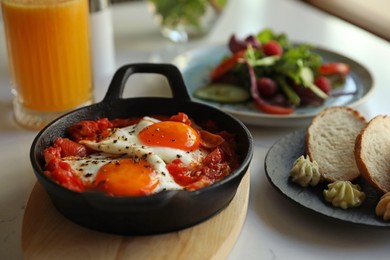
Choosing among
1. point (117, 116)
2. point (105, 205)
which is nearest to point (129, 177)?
point (105, 205)

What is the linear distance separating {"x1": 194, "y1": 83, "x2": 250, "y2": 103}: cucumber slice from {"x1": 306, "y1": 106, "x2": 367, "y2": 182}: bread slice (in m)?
0.32

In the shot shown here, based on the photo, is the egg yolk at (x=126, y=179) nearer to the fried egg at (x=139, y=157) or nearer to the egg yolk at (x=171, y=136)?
the fried egg at (x=139, y=157)

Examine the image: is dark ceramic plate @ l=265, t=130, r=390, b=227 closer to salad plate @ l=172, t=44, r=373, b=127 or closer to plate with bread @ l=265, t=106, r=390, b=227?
plate with bread @ l=265, t=106, r=390, b=227

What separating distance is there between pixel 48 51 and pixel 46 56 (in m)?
0.02

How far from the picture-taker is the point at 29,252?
3.59 ft

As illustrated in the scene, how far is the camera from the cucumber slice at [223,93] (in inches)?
70.7

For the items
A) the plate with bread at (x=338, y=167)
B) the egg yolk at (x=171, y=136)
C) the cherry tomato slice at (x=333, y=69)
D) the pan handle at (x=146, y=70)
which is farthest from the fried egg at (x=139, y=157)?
the cherry tomato slice at (x=333, y=69)

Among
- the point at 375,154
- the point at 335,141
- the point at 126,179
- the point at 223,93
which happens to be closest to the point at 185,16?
the point at 223,93

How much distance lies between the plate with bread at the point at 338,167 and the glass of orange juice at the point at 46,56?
2.03ft

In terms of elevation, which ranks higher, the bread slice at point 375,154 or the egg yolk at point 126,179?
the egg yolk at point 126,179

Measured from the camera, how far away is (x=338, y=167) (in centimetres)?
138

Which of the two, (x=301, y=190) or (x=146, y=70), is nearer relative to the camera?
(x=301, y=190)

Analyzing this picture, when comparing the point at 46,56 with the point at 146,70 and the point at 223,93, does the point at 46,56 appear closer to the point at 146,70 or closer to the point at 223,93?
the point at 146,70

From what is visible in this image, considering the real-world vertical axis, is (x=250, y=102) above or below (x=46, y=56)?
below
